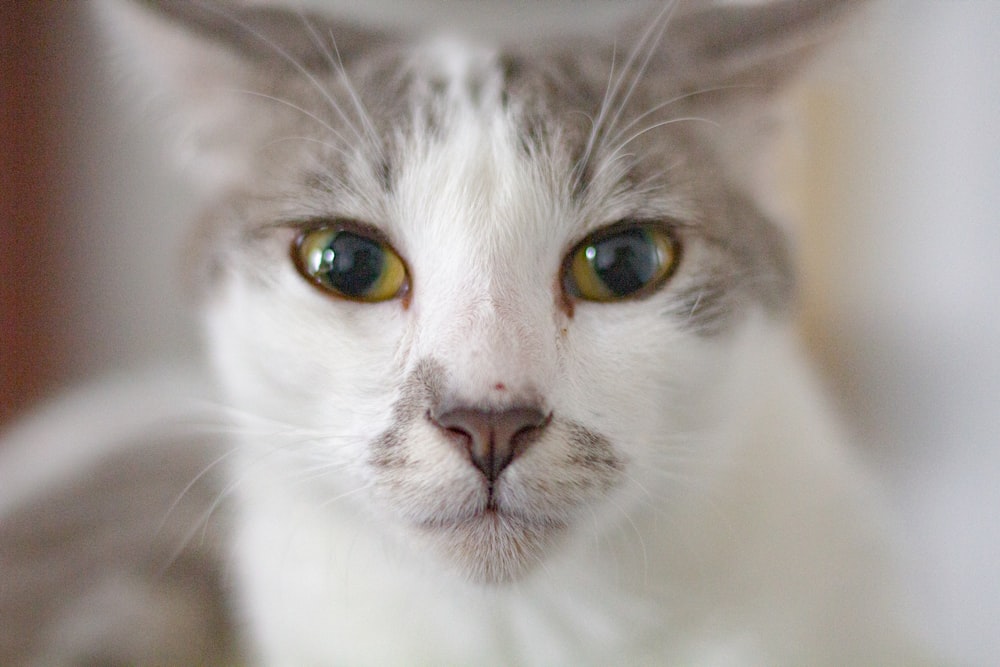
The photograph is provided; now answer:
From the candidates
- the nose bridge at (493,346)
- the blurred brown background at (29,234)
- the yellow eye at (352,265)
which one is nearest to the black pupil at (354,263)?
the yellow eye at (352,265)

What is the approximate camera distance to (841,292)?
0.84 m

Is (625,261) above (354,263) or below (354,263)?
above

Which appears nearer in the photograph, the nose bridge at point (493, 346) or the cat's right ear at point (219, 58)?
the nose bridge at point (493, 346)

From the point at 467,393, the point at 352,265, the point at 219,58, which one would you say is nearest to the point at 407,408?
the point at 467,393

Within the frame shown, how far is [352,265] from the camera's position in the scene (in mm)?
760

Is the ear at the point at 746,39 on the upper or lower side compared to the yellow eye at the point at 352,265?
upper

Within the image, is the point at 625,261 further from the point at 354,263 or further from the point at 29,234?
the point at 29,234

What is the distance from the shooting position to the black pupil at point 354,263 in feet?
2.48

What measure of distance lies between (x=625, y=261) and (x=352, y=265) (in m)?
0.27

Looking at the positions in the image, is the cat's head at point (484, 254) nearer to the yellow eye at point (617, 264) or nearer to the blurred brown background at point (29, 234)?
the yellow eye at point (617, 264)

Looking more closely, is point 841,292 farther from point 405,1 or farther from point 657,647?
point 405,1

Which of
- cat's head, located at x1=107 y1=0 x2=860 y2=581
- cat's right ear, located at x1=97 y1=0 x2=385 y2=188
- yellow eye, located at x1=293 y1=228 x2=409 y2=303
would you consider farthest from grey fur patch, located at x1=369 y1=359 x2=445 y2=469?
cat's right ear, located at x1=97 y1=0 x2=385 y2=188

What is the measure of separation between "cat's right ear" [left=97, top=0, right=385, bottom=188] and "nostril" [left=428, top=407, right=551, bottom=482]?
1.34 ft

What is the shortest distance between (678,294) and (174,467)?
2.05 ft
